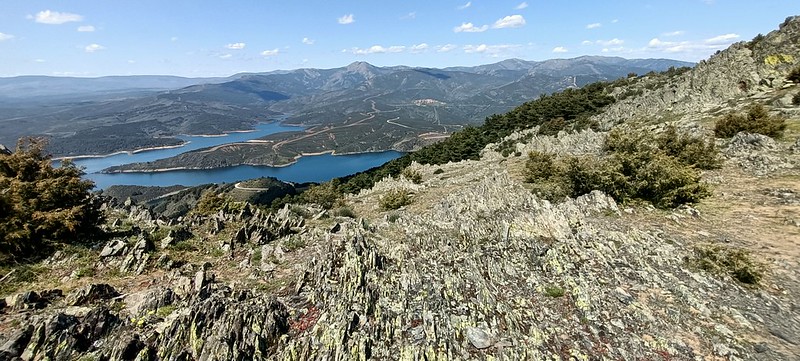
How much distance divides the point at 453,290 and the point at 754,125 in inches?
1053

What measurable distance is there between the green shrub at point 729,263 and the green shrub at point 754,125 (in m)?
18.2

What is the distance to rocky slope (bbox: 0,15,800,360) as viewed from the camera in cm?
912

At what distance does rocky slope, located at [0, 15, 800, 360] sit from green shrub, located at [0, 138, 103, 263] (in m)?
1.31

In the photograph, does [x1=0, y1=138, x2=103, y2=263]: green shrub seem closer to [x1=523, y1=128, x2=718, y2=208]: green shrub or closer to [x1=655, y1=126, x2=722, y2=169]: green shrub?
[x1=523, y1=128, x2=718, y2=208]: green shrub

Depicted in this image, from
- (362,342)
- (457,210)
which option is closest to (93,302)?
(362,342)

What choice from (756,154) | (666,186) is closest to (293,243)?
(666,186)

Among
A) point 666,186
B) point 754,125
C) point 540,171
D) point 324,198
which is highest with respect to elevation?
point 754,125

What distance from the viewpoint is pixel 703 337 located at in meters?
8.99

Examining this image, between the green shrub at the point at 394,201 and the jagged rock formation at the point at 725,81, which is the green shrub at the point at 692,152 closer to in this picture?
the green shrub at the point at 394,201

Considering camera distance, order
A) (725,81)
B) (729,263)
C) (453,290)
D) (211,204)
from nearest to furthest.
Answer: (729,263) → (453,290) → (211,204) → (725,81)

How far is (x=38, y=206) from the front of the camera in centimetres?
1596

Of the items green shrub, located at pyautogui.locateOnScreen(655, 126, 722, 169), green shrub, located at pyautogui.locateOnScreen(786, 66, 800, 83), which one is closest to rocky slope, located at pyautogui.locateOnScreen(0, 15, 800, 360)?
green shrub, located at pyautogui.locateOnScreen(655, 126, 722, 169)

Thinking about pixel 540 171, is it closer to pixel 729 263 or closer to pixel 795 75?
pixel 729 263

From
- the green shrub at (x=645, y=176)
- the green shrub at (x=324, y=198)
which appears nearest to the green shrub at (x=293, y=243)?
the green shrub at (x=645, y=176)
